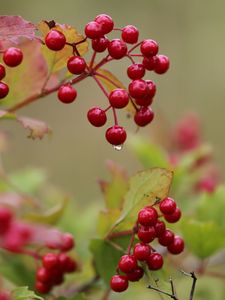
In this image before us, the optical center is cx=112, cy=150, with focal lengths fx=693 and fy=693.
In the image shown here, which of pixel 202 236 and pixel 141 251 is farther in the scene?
pixel 202 236

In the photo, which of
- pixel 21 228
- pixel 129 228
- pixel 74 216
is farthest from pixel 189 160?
pixel 129 228

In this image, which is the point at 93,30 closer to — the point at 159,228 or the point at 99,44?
the point at 99,44

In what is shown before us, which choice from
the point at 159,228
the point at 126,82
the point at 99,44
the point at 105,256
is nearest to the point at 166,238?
the point at 159,228

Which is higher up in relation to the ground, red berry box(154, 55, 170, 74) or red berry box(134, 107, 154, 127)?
red berry box(154, 55, 170, 74)

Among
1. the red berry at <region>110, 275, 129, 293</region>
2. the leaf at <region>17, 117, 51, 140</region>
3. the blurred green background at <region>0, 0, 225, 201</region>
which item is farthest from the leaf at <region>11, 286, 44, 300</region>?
the blurred green background at <region>0, 0, 225, 201</region>

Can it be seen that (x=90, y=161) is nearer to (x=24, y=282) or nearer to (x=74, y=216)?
(x=74, y=216)

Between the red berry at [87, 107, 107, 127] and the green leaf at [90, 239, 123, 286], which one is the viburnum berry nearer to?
the red berry at [87, 107, 107, 127]
